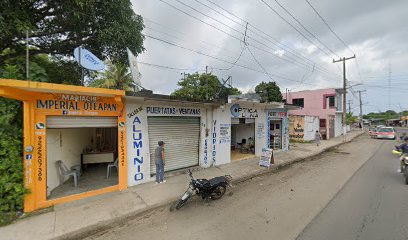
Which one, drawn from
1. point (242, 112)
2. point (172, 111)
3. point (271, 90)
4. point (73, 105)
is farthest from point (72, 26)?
point (271, 90)

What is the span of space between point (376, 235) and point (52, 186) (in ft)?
28.4

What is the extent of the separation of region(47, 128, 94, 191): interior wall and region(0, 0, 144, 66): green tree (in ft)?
11.6

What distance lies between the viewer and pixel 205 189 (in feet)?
19.4

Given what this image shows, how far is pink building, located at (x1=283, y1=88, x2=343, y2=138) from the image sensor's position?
85.1 ft

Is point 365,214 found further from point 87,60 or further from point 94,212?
point 87,60

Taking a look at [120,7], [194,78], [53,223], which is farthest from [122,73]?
[53,223]

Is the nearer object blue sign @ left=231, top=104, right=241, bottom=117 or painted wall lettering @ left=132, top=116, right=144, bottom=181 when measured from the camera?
painted wall lettering @ left=132, top=116, right=144, bottom=181

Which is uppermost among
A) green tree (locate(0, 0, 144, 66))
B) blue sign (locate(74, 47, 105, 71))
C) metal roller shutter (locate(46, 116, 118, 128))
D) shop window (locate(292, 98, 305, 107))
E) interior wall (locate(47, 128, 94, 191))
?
green tree (locate(0, 0, 144, 66))

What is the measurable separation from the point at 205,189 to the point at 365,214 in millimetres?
3939

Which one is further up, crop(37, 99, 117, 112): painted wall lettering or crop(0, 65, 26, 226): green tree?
crop(37, 99, 117, 112): painted wall lettering

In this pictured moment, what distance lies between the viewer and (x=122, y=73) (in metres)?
20.5

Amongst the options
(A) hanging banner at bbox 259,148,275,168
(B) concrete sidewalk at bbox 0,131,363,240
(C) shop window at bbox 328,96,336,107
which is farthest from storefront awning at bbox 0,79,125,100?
(C) shop window at bbox 328,96,336,107

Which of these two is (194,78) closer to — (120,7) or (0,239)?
(120,7)

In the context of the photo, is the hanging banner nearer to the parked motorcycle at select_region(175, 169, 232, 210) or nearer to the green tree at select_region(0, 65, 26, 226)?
the parked motorcycle at select_region(175, 169, 232, 210)
